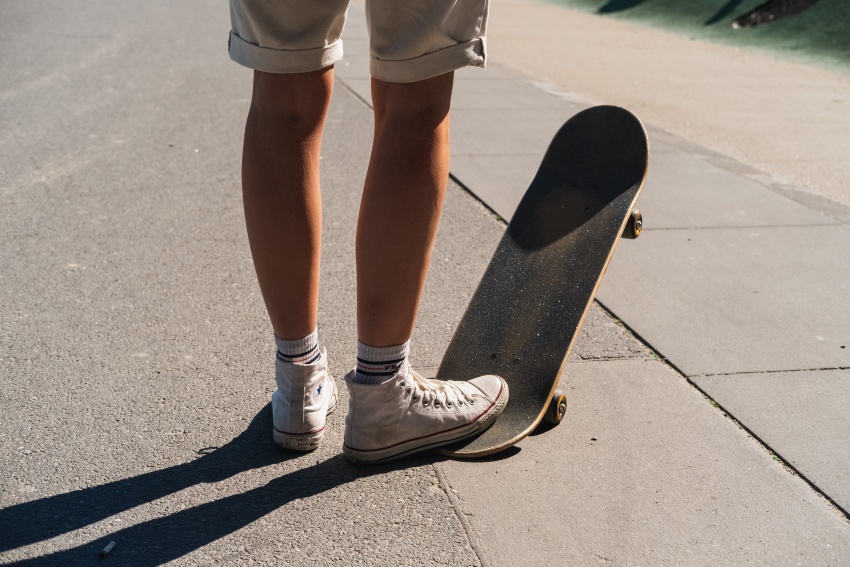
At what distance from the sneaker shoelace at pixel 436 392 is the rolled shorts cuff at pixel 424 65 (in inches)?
27.1

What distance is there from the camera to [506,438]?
2.34 metres

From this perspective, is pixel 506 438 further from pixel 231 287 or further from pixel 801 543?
pixel 231 287

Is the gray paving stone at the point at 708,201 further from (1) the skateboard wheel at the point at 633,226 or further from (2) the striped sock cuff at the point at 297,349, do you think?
(2) the striped sock cuff at the point at 297,349

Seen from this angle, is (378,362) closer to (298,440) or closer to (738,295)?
(298,440)

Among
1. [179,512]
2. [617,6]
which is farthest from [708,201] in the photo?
[617,6]

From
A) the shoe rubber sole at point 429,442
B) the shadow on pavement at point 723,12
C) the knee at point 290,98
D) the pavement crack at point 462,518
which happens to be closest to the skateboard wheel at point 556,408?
the shoe rubber sole at point 429,442

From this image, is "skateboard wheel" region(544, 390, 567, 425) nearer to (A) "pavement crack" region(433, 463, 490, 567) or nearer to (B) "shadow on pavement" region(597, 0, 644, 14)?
(A) "pavement crack" region(433, 463, 490, 567)

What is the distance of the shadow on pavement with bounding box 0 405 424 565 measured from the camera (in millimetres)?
1915

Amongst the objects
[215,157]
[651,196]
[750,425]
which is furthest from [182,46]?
[750,425]

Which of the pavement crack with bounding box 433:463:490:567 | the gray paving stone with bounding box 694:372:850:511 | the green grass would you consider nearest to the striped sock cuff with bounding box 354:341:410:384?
the pavement crack with bounding box 433:463:490:567

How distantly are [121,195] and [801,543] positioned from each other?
341 cm

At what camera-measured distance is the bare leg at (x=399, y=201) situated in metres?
2.05

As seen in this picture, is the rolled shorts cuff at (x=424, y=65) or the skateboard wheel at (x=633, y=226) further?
the skateboard wheel at (x=633, y=226)

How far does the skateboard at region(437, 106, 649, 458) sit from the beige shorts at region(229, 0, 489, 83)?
2.54ft
